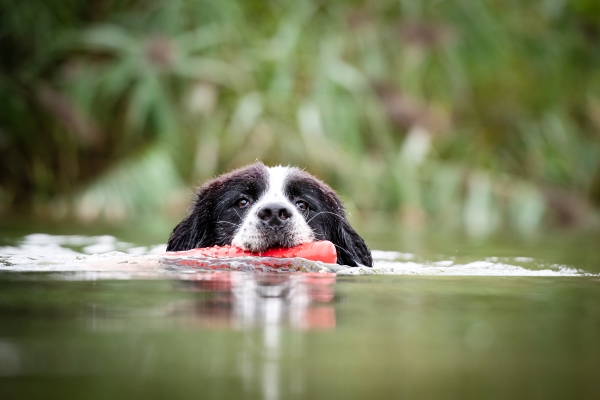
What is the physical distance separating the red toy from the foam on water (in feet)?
0.20

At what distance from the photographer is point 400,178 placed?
10742 millimetres

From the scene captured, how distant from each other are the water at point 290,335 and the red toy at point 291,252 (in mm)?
134

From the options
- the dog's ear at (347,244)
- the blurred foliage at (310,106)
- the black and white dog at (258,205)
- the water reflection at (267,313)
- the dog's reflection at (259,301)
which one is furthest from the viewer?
the blurred foliage at (310,106)

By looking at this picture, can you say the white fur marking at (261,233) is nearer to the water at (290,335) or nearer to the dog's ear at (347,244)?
the water at (290,335)

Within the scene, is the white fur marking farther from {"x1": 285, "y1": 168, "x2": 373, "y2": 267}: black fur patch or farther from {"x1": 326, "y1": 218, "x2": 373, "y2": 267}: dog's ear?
{"x1": 326, "y1": 218, "x2": 373, "y2": 267}: dog's ear

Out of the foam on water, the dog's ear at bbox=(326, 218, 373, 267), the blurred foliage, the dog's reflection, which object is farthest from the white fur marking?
the blurred foliage

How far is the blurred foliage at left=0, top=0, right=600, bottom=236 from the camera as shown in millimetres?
10859

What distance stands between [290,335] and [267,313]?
16.1 inches

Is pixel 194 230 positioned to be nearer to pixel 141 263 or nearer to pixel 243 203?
pixel 243 203

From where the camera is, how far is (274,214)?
471 cm

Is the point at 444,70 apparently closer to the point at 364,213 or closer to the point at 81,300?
the point at 364,213

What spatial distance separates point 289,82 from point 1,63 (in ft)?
13.2

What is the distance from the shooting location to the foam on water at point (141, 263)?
4699 mm

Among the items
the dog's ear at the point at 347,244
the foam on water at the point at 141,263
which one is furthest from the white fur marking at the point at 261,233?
the dog's ear at the point at 347,244
